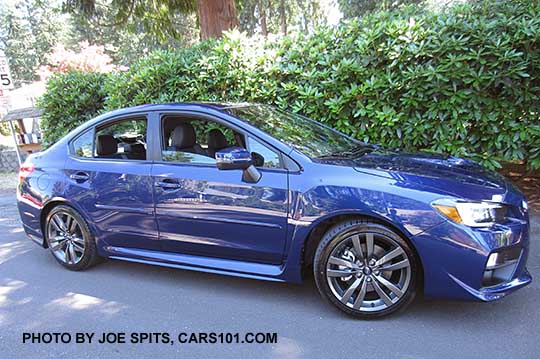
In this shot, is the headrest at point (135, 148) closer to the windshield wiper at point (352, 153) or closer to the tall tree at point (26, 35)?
the windshield wiper at point (352, 153)

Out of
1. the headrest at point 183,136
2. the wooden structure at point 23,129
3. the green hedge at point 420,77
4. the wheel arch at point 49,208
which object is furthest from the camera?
the wooden structure at point 23,129

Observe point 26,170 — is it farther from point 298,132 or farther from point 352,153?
point 352,153

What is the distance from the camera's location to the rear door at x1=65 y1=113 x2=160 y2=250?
140 inches

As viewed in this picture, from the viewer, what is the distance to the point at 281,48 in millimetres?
5832

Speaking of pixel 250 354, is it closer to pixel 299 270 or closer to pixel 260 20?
pixel 299 270

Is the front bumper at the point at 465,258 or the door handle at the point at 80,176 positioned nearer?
the front bumper at the point at 465,258

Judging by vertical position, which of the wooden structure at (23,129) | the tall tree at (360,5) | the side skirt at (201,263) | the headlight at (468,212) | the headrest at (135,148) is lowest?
the side skirt at (201,263)

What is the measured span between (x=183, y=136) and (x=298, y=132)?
1.06m

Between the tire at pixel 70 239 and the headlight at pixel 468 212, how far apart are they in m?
3.16

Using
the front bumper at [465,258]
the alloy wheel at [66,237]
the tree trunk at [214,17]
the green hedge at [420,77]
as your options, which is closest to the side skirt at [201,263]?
the alloy wheel at [66,237]

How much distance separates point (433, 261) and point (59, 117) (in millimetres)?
7933

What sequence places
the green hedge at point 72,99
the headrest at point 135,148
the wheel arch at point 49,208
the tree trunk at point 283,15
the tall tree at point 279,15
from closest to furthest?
the headrest at point 135,148 → the wheel arch at point 49,208 → the green hedge at point 72,99 → the tall tree at point 279,15 → the tree trunk at point 283,15

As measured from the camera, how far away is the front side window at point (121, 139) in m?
3.93

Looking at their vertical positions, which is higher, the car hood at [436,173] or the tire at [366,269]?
the car hood at [436,173]
